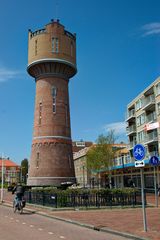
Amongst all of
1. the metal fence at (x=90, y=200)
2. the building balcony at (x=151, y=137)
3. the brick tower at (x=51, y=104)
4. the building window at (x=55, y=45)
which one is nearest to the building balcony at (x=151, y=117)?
the building balcony at (x=151, y=137)

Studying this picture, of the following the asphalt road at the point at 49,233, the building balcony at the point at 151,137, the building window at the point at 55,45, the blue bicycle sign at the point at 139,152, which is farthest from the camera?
the building window at the point at 55,45

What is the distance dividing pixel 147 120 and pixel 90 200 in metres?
30.0

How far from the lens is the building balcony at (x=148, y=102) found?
148 ft

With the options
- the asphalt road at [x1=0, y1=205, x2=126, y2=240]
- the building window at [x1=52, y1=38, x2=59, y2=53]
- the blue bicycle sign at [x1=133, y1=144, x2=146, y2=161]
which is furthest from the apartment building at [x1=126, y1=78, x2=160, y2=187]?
the asphalt road at [x1=0, y1=205, x2=126, y2=240]

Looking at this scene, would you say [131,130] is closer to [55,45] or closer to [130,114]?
[130,114]

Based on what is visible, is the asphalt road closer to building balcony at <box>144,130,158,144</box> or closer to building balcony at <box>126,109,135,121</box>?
building balcony at <box>144,130,158,144</box>

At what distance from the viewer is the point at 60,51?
44.3 meters

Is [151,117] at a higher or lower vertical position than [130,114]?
lower

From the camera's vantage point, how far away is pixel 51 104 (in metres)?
43.2

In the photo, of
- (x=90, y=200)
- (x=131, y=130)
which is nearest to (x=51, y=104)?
(x=131, y=130)

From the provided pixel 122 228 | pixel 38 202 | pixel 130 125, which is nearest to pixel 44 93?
pixel 130 125

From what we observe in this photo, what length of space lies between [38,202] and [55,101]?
23.3m

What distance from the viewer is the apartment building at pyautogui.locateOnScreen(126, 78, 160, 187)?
43625mm

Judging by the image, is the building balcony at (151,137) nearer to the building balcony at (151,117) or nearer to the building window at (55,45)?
the building balcony at (151,117)
